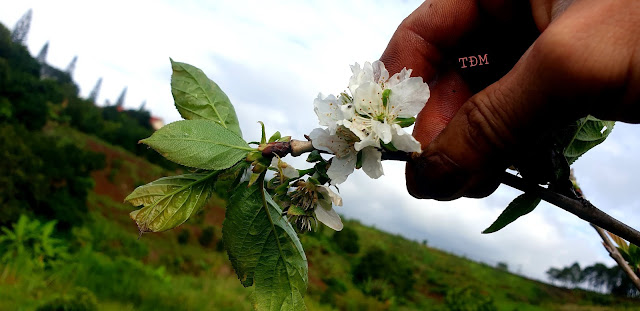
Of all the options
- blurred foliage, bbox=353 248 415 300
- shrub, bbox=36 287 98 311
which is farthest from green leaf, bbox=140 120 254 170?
blurred foliage, bbox=353 248 415 300

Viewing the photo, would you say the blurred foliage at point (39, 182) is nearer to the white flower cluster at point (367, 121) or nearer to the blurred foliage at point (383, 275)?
the blurred foliage at point (383, 275)

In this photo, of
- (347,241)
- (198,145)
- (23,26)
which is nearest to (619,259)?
(198,145)

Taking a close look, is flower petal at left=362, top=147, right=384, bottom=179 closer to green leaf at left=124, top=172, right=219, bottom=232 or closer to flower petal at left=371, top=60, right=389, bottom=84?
flower petal at left=371, top=60, right=389, bottom=84

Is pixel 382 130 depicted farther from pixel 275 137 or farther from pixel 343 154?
pixel 275 137

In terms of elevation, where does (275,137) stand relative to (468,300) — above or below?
above

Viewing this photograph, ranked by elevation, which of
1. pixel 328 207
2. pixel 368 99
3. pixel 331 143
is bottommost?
pixel 328 207
